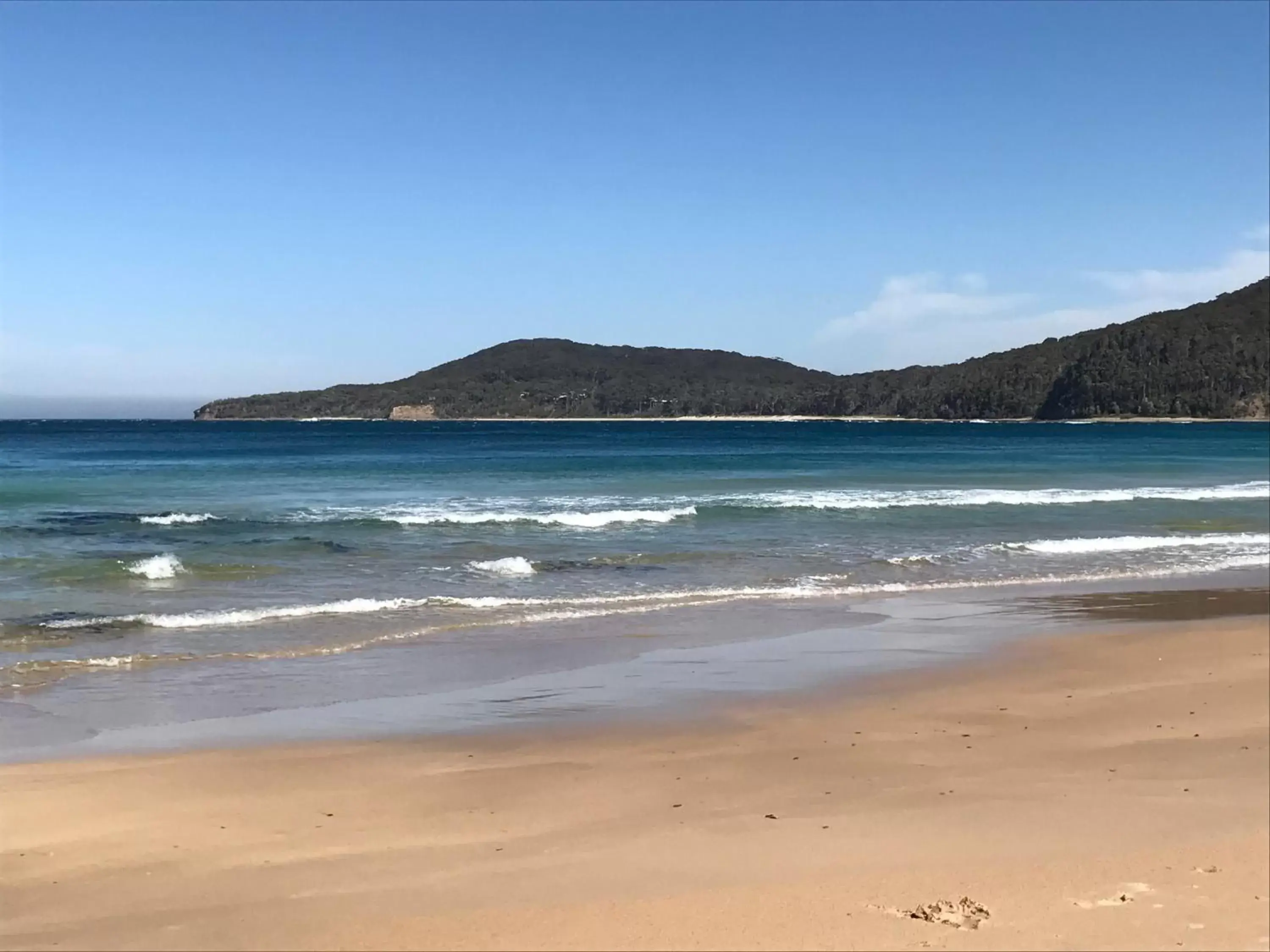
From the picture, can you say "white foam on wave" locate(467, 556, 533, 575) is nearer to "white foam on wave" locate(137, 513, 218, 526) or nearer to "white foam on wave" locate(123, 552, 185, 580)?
"white foam on wave" locate(123, 552, 185, 580)

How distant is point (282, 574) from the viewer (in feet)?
54.5

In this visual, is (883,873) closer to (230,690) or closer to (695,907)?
(695,907)

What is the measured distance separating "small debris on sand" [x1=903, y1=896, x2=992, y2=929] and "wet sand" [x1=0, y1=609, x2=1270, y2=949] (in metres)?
0.02

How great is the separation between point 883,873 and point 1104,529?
67.3ft

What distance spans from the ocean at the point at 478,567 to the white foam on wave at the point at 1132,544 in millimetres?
94

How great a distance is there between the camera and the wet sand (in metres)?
4.89

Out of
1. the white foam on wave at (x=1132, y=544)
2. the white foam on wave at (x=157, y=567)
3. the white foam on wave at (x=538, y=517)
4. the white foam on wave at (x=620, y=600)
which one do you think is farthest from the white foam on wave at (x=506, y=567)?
the white foam on wave at (x=1132, y=544)

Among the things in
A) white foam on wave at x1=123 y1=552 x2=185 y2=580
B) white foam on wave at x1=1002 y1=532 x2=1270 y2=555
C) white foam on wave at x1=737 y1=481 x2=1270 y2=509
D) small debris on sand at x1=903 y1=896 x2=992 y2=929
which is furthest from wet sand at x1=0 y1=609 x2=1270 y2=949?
white foam on wave at x1=737 y1=481 x2=1270 y2=509

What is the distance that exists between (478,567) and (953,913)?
13331 mm

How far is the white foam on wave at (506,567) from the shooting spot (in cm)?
1727

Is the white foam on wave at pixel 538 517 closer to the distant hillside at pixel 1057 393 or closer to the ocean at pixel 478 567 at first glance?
the ocean at pixel 478 567

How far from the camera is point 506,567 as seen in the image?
57.7 feet

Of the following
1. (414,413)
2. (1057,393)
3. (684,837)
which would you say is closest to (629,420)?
(414,413)

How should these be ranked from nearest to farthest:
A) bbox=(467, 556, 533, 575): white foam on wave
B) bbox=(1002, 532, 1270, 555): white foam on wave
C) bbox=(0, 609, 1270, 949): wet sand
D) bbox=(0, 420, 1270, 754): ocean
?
bbox=(0, 609, 1270, 949): wet sand
bbox=(0, 420, 1270, 754): ocean
bbox=(467, 556, 533, 575): white foam on wave
bbox=(1002, 532, 1270, 555): white foam on wave
